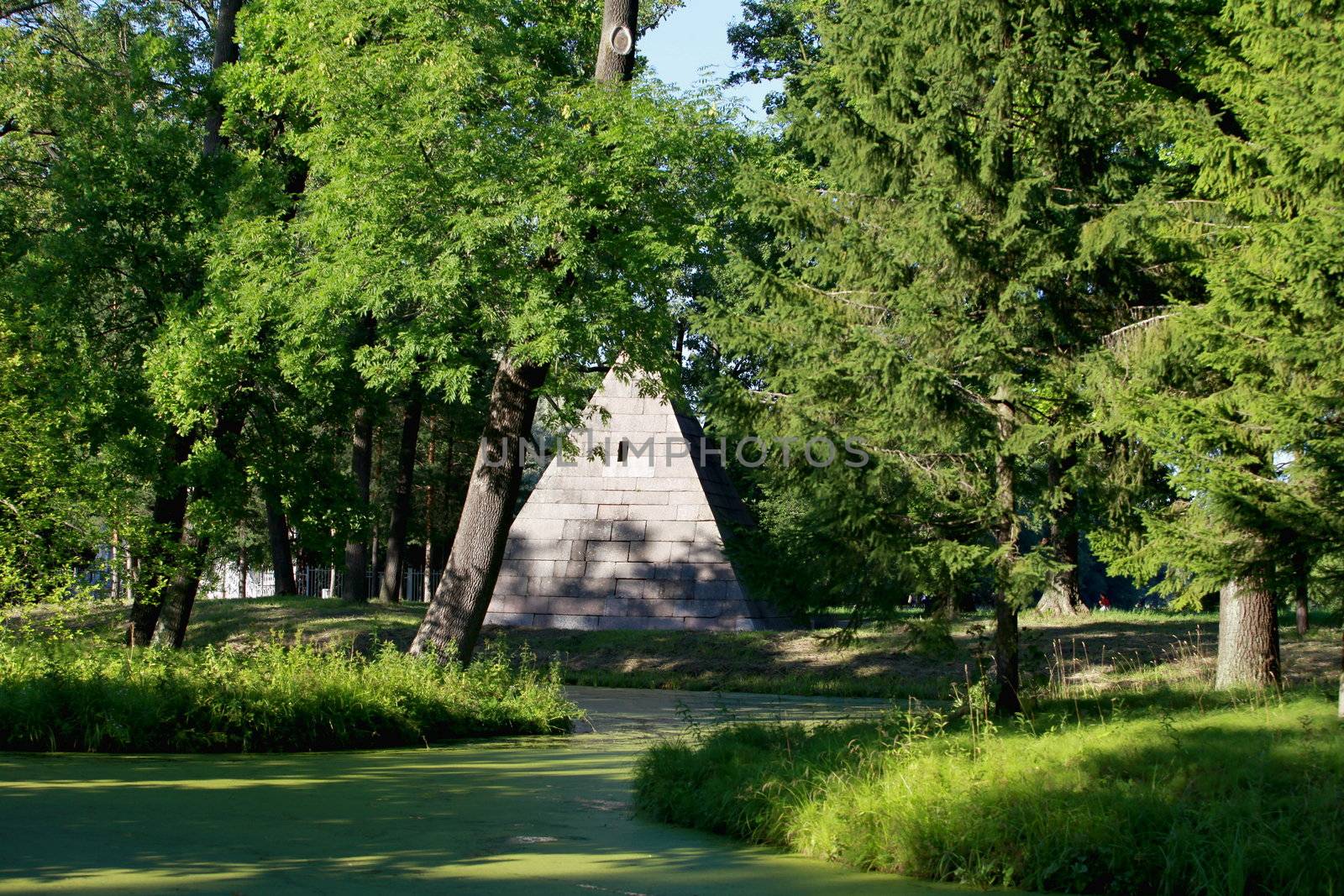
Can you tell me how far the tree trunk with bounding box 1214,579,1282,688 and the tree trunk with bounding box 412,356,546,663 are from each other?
23.4 feet

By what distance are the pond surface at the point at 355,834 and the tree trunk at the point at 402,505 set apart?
17637mm

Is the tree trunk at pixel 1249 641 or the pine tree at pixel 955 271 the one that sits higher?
the pine tree at pixel 955 271

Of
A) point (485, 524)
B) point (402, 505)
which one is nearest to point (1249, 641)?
point (485, 524)

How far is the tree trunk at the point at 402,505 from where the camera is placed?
88.6 feet

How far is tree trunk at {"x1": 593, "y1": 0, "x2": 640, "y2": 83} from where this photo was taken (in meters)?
13.9

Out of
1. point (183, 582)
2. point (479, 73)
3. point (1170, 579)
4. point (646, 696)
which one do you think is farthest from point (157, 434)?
point (1170, 579)

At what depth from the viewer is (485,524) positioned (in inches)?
528

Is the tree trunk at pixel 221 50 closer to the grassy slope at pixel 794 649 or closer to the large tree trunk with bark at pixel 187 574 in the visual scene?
the large tree trunk with bark at pixel 187 574

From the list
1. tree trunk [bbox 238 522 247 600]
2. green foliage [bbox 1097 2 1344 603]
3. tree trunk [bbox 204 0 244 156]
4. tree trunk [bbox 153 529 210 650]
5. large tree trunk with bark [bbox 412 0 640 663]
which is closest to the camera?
green foliage [bbox 1097 2 1344 603]

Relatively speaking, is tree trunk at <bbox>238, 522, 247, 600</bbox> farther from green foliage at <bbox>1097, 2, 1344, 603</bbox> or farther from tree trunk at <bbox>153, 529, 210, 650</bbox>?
green foliage at <bbox>1097, 2, 1344, 603</bbox>

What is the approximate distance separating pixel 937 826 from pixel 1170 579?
15.3 ft

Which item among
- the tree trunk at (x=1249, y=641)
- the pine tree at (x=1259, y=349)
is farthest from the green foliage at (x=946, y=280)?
the tree trunk at (x=1249, y=641)

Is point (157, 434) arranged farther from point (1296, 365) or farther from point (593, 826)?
point (1296, 365)

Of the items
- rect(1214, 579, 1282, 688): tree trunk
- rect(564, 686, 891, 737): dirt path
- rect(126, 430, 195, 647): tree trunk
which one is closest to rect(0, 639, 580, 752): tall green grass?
rect(564, 686, 891, 737): dirt path
